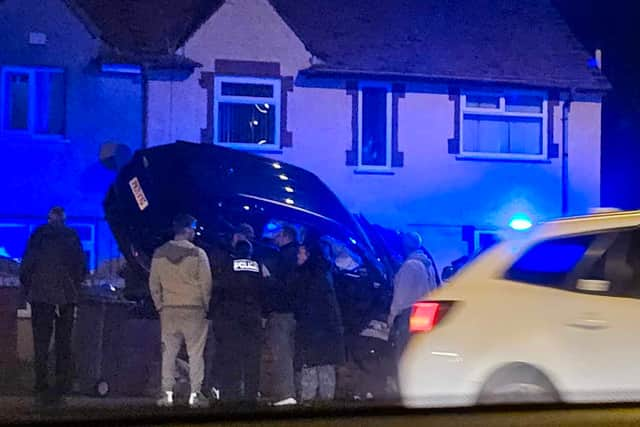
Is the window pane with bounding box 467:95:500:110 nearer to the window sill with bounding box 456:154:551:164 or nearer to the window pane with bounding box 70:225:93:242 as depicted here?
Answer: the window sill with bounding box 456:154:551:164

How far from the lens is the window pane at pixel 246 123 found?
7230mm

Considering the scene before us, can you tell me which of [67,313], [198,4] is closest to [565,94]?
[198,4]

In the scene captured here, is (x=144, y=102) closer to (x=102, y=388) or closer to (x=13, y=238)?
(x=13, y=238)

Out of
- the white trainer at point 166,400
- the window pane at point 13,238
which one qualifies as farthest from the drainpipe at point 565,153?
the window pane at point 13,238

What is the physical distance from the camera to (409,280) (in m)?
7.33

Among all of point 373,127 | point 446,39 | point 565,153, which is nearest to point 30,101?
point 373,127

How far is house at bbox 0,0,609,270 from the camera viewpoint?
7.32m

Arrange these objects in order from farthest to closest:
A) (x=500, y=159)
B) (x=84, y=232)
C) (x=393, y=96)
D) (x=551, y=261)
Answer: (x=393, y=96), (x=500, y=159), (x=84, y=232), (x=551, y=261)

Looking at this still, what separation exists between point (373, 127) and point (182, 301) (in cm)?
197

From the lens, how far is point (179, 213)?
7715 mm

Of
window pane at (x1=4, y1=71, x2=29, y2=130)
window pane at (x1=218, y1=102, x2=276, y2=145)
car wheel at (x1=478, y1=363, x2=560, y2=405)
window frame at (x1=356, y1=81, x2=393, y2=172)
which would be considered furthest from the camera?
window frame at (x1=356, y1=81, x2=393, y2=172)

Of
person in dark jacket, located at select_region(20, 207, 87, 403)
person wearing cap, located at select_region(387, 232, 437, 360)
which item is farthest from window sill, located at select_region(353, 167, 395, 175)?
person in dark jacket, located at select_region(20, 207, 87, 403)

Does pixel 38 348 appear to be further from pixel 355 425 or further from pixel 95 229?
pixel 355 425

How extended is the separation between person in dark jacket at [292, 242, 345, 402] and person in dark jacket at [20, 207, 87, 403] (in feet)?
5.35
